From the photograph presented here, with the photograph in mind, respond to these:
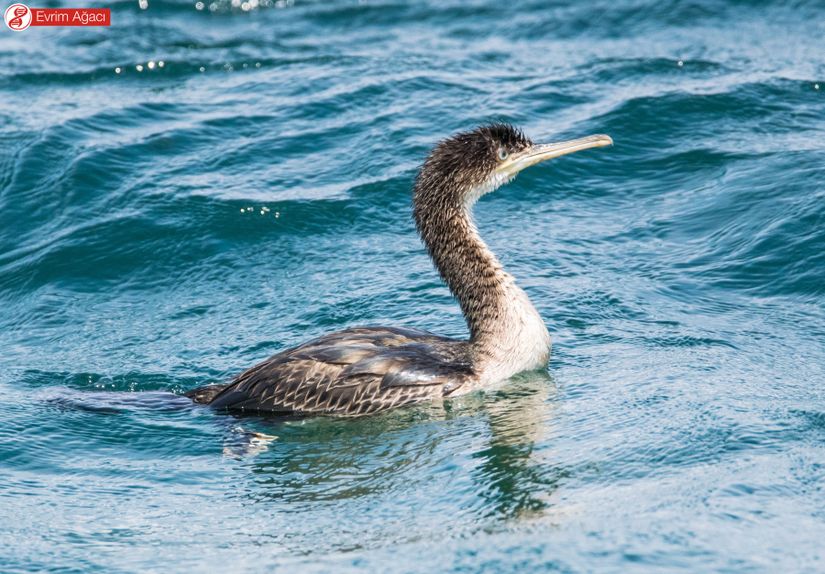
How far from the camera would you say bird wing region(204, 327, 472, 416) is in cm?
911

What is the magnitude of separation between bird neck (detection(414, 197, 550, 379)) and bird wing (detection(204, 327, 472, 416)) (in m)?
0.25

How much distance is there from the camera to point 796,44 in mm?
17438

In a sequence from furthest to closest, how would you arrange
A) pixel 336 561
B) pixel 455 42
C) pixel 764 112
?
pixel 455 42, pixel 764 112, pixel 336 561

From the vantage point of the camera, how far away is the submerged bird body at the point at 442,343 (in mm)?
9141

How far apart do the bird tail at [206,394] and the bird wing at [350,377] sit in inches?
3.8

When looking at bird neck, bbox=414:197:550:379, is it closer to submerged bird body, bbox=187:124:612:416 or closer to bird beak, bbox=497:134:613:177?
submerged bird body, bbox=187:124:612:416

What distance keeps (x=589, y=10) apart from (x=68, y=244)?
9968 millimetres

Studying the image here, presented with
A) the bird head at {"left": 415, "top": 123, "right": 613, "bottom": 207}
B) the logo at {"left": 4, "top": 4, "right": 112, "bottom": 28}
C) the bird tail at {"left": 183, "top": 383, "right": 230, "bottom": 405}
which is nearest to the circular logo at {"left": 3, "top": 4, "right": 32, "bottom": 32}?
the logo at {"left": 4, "top": 4, "right": 112, "bottom": 28}

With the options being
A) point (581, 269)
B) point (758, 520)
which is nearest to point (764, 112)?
point (581, 269)

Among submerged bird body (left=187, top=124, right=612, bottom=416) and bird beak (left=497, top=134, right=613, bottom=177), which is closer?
submerged bird body (left=187, top=124, right=612, bottom=416)

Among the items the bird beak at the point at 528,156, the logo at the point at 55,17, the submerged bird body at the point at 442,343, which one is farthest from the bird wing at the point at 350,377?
the logo at the point at 55,17

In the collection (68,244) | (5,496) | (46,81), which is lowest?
(5,496)

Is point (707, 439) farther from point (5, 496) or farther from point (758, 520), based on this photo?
point (5, 496)

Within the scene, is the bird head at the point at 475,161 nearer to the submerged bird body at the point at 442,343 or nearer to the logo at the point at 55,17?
the submerged bird body at the point at 442,343
